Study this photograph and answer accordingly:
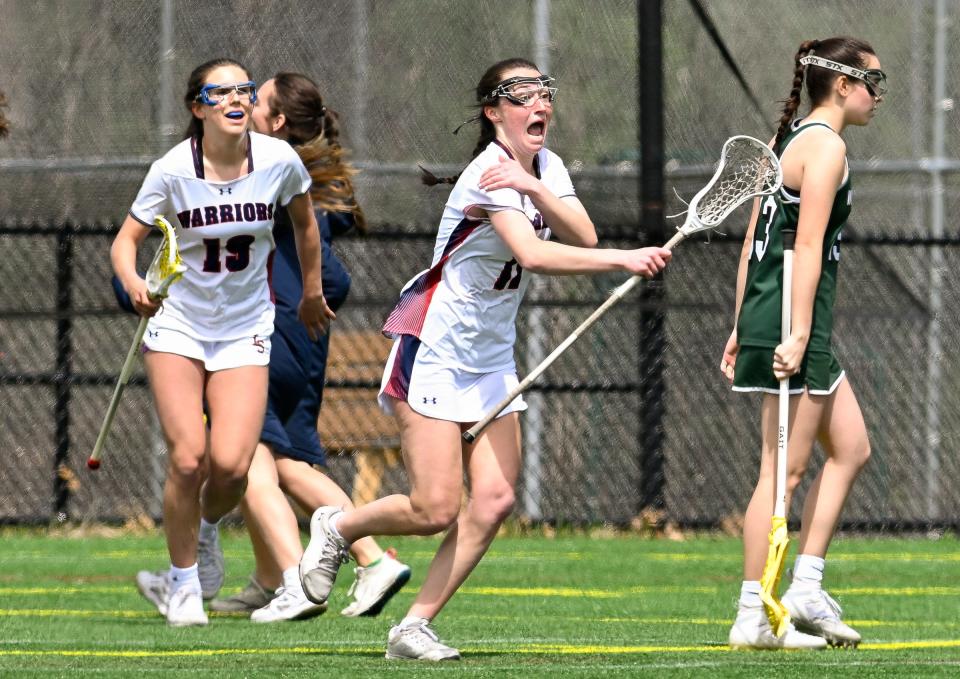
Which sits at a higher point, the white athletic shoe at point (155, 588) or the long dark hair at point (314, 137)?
the long dark hair at point (314, 137)

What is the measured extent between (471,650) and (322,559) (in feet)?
1.90

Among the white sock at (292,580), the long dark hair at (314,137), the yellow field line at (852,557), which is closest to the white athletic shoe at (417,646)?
the white sock at (292,580)

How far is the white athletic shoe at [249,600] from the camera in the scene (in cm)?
778

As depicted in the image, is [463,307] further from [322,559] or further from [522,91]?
[322,559]

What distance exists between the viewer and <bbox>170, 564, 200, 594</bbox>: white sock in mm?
7160

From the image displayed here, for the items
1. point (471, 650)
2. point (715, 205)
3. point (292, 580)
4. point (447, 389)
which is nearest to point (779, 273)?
point (715, 205)

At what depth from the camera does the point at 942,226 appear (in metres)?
13.0

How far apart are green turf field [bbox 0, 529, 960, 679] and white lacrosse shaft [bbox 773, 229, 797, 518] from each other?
51 cm

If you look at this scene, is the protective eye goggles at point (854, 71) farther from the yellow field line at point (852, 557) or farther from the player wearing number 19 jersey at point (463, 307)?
the yellow field line at point (852, 557)

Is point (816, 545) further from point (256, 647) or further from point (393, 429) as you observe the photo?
point (393, 429)

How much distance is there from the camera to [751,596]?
609 cm

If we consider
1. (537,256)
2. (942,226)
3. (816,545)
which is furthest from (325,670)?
(942,226)

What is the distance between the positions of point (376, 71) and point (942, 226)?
3.90 metres

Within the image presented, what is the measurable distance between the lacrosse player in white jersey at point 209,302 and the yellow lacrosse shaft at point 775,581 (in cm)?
208
